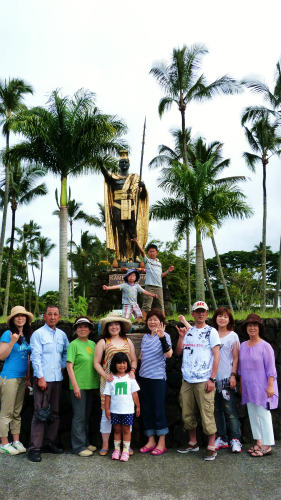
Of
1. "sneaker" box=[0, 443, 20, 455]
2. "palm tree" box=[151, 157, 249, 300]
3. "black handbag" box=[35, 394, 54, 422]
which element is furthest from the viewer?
"palm tree" box=[151, 157, 249, 300]

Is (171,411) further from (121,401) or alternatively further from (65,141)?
(65,141)

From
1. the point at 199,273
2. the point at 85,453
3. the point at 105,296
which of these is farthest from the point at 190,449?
the point at 199,273

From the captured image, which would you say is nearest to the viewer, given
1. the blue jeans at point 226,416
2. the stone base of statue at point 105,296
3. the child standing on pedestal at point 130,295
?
the blue jeans at point 226,416

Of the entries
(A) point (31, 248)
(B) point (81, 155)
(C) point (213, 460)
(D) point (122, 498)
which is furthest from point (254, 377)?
(A) point (31, 248)

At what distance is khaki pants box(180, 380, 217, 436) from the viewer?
4285 millimetres

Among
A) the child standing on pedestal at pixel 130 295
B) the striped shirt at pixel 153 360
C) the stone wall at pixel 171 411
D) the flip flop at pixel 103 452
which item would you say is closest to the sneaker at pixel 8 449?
the stone wall at pixel 171 411

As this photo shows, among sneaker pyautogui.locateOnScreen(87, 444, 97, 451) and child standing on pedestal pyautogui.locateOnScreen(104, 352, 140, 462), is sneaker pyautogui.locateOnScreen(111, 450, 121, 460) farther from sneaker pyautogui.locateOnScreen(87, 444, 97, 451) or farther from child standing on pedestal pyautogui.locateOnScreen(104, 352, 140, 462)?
sneaker pyautogui.locateOnScreen(87, 444, 97, 451)

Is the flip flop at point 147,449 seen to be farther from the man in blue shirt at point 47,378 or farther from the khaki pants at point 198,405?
the man in blue shirt at point 47,378

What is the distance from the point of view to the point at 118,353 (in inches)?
173

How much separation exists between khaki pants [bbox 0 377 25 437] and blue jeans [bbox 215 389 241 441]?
222 cm

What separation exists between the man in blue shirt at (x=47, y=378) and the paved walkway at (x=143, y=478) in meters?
0.21

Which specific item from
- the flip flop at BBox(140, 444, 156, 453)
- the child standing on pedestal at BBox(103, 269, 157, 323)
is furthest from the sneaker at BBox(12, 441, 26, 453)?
the child standing on pedestal at BBox(103, 269, 157, 323)

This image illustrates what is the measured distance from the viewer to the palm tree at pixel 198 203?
46.6 feet

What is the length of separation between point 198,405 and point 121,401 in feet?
2.72
